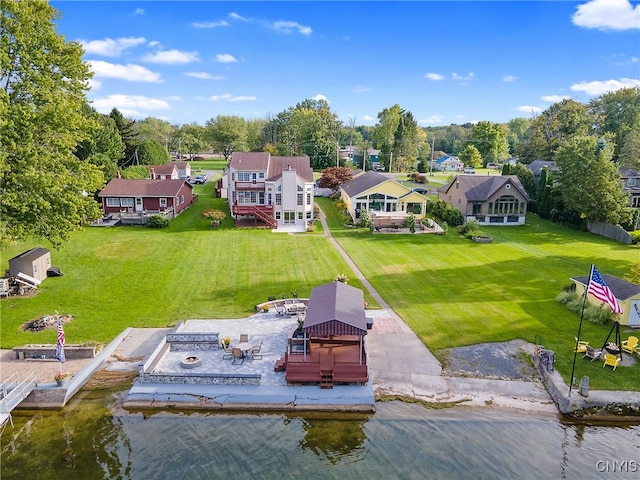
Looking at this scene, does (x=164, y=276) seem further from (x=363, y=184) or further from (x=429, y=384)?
(x=363, y=184)

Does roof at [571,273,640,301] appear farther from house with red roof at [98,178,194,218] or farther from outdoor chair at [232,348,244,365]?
house with red roof at [98,178,194,218]

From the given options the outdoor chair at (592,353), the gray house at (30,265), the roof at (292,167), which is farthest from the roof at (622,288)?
the gray house at (30,265)

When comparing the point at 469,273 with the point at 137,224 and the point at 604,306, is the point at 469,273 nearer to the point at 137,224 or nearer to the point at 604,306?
the point at 604,306

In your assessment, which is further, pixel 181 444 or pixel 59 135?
pixel 59 135

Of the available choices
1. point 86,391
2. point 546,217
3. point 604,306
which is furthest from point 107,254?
point 546,217

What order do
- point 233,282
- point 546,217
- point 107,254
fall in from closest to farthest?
point 233,282 < point 107,254 < point 546,217

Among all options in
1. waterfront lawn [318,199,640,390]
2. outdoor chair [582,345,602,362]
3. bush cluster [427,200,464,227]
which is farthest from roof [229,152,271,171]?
outdoor chair [582,345,602,362]

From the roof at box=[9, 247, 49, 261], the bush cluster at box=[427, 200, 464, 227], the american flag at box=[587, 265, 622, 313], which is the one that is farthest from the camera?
the bush cluster at box=[427, 200, 464, 227]
